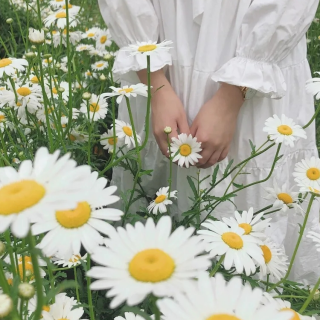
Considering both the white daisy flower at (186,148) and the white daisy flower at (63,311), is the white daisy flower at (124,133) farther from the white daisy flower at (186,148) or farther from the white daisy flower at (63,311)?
the white daisy flower at (63,311)

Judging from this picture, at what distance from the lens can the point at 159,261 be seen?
29 centimetres

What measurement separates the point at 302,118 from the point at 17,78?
651mm

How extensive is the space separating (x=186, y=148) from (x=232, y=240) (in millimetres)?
311

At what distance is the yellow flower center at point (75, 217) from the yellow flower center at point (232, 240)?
196 mm

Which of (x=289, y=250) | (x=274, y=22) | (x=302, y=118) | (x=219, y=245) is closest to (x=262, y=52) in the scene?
(x=274, y=22)

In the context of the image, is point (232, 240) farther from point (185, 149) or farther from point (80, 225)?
point (185, 149)

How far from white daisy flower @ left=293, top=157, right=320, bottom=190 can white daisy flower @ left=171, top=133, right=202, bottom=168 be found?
17 centimetres

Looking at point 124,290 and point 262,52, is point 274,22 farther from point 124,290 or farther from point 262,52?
point 124,290

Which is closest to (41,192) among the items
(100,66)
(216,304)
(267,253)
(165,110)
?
(216,304)

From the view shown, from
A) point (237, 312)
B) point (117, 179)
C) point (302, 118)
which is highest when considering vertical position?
point (237, 312)

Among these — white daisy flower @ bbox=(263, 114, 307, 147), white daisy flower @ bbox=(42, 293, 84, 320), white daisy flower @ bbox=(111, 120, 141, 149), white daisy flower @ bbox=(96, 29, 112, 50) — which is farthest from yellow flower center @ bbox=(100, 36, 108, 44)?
white daisy flower @ bbox=(42, 293, 84, 320)

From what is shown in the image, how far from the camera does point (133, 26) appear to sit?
0.84m

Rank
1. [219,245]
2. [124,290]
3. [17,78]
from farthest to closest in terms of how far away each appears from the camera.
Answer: [17,78] → [219,245] → [124,290]

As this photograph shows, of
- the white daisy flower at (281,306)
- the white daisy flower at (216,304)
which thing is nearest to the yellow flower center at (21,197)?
the white daisy flower at (216,304)
